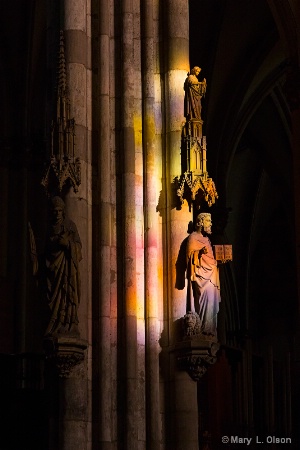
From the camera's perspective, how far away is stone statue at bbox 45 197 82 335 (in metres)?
Result: 16.5

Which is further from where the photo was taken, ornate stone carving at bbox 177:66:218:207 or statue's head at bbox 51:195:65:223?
ornate stone carving at bbox 177:66:218:207

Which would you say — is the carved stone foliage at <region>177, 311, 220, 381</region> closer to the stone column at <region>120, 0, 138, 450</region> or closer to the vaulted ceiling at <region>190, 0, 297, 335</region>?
the stone column at <region>120, 0, 138, 450</region>

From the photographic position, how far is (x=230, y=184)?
36406 mm

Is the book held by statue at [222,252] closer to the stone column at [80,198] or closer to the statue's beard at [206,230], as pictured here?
the statue's beard at [206,230]

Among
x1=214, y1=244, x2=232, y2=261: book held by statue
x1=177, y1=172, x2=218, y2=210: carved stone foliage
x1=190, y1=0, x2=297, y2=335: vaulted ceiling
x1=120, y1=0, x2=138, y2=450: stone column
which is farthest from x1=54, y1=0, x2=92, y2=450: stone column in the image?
x1=190, y1=0, x2=297, y2=335: vaulted ceiling

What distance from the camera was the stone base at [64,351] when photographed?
16.2m

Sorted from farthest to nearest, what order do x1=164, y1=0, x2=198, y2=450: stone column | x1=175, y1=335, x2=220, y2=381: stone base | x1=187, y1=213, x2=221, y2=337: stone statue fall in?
x1=187, y1=213, x2=221, y2=337: stone statue → x1=164, y1=0, x2=198, y2=450: stone column → x1=175, y1=335, x2=220, y2=381: stone base

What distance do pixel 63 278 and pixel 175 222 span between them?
174cm

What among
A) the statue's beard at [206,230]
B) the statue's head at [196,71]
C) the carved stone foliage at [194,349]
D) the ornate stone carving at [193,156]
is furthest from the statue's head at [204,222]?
the statue's head at [196,71]

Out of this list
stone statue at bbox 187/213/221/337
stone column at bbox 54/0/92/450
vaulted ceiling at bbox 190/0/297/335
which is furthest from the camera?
vaulted ceiling at bbox 190/0/297/335

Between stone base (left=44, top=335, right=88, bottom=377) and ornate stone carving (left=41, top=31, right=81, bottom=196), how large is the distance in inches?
73.6

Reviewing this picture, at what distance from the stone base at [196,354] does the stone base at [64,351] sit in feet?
4.11

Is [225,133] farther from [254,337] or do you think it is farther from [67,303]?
[67,303]

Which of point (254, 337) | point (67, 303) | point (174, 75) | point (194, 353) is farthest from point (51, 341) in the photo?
point (254, 337)
